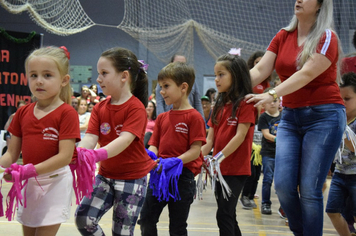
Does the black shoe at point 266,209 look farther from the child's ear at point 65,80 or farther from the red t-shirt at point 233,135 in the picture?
the child's ear at point 65,80

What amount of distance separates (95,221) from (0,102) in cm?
724

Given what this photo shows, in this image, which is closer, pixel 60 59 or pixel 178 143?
pixel 60 59

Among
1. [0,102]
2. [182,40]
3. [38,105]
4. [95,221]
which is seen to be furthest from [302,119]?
[182,40]

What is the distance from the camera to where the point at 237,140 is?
306 centimetres

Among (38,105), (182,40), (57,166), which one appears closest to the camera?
(57,166)

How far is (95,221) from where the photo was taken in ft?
7.93

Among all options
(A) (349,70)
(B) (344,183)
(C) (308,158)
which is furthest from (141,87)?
(B) (344,183)

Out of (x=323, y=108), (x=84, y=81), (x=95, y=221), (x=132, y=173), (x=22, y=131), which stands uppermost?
(x=323, y=108)

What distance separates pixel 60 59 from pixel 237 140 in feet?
4.56

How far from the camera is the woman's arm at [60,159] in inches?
81.0

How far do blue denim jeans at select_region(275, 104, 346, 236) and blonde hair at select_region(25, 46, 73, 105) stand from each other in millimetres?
1330

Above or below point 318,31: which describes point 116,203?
below

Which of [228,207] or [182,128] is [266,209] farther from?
[182,128]

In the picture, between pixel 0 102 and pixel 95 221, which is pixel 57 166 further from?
pixel 0 102
